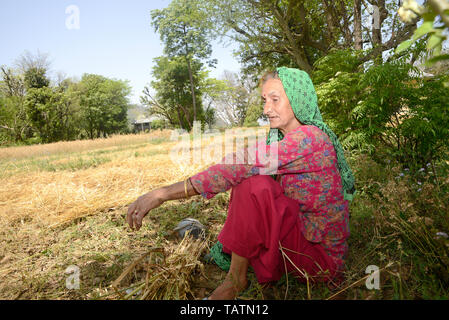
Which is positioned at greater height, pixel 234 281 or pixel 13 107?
pixel 13 107

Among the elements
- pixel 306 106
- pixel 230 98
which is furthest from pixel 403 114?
pixel 230 98

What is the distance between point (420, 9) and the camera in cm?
54

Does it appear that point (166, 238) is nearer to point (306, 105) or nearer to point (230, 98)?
point (306, 105)

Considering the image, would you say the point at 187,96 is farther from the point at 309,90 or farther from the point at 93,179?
the point at 309,90

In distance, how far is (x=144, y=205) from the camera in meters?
1.43

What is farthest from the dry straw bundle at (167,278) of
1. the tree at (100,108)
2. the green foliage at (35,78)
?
the tree at (100,108)

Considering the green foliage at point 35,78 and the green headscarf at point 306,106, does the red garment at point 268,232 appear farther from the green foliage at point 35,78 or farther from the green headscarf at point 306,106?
the green foliage at point 35,78

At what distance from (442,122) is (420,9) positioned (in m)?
2.69

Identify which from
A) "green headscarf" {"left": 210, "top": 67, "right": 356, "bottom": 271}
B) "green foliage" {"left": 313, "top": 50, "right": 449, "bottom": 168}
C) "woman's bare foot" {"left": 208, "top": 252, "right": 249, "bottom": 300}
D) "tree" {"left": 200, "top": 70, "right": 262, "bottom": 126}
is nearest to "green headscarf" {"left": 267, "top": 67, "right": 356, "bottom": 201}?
"green headscarf" {"left": 210, "top": 67, "right": 356, "bottom": 271}

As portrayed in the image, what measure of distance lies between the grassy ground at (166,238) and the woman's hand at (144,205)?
0.23 m

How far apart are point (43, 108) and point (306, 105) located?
34.2 m

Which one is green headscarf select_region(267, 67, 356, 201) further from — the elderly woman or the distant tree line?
the distant tree line
